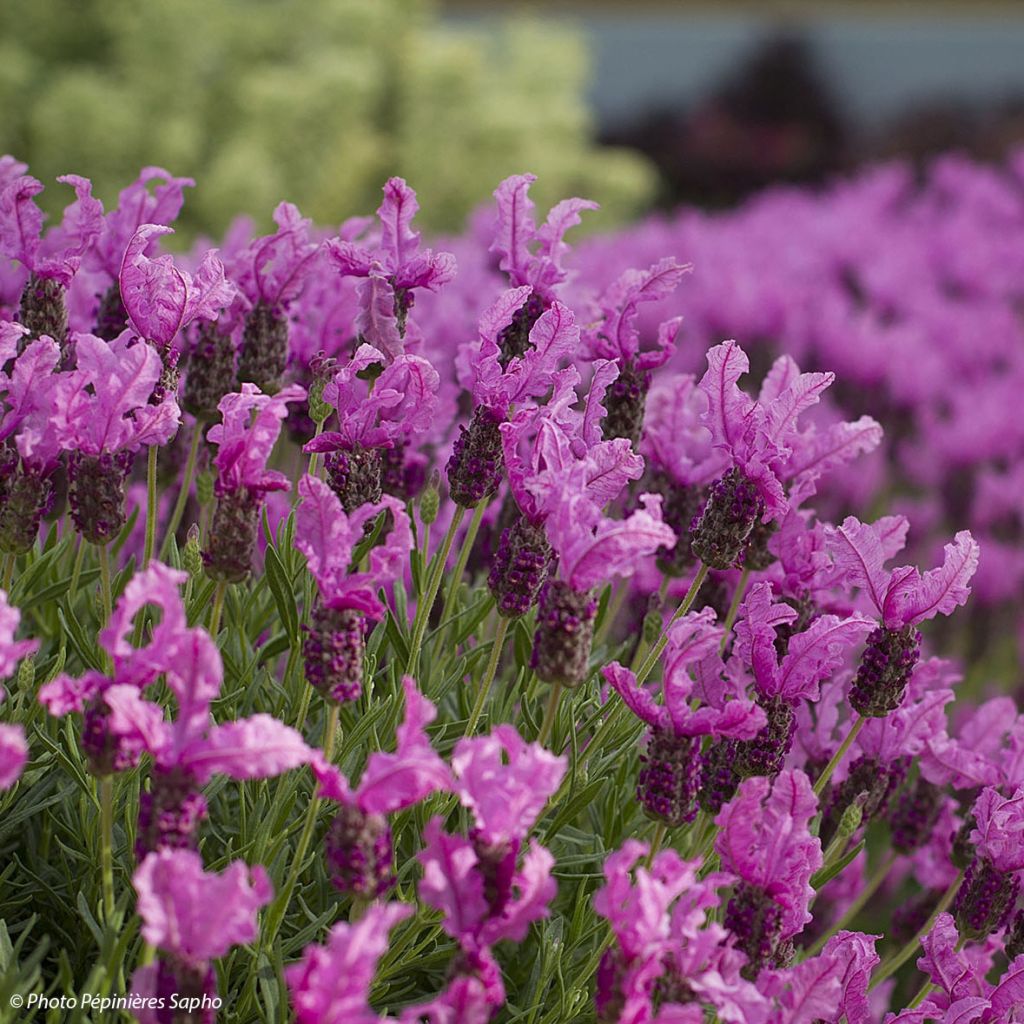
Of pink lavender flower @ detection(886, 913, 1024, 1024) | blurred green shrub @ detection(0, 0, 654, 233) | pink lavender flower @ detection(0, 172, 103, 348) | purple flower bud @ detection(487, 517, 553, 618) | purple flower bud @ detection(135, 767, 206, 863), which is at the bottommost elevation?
blurred green shrub @ detection(0, 0, 654, 233)

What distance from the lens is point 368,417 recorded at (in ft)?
3.58

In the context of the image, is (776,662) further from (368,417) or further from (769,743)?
(368,417)

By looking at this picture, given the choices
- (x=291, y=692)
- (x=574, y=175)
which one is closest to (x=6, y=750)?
(x=291, y=692)

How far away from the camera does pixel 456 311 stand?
6.74 feet

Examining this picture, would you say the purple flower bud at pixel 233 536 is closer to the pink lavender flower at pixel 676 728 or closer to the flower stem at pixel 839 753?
the pink lavender flower at pixel 676 728

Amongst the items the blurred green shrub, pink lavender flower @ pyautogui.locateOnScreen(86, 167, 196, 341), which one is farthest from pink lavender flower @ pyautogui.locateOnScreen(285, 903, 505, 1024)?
the blurred green shrub

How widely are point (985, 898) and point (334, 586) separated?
62cm

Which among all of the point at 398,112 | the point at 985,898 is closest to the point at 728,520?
the point at 985,898

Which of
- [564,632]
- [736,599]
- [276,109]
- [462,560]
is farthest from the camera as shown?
[276,109]

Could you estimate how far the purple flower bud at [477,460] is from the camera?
1.10 meters

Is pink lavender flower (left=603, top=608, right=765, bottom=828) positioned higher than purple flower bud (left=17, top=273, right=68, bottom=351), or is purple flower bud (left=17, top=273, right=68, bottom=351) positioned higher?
purple flower bud (left=17, top=273, right=68, bottom=351)

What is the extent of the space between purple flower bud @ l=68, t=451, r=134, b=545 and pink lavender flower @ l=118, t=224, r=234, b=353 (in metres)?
0.12

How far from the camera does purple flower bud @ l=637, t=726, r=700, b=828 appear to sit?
998 mm

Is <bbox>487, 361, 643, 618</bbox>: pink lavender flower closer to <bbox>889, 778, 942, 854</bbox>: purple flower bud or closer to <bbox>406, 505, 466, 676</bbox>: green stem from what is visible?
<bbox>406, 505, 466, 676</bbox>: green stem
